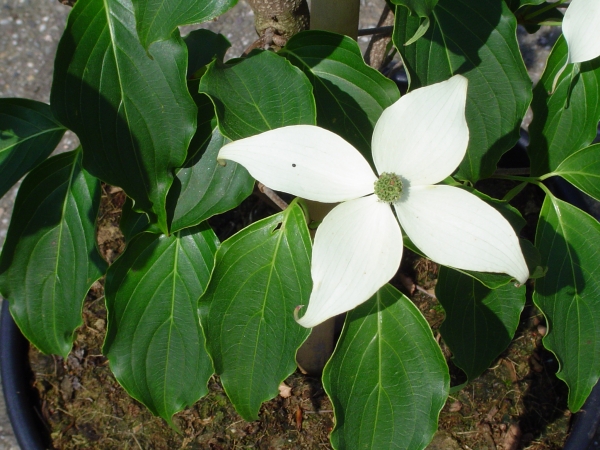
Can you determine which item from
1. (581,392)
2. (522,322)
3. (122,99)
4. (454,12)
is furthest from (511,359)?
(122,99)

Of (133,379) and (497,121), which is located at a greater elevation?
(497,121)

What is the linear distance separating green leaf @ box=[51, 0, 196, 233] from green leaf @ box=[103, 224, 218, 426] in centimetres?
15

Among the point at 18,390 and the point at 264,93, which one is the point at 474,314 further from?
the point at 18,390

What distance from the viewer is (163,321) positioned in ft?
2.29

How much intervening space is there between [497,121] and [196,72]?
345mm

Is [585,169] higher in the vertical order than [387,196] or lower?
lower

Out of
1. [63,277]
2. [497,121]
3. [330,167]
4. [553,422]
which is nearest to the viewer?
[330,167]

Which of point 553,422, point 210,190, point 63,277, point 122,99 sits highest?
point 122,99

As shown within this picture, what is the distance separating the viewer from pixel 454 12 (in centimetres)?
57

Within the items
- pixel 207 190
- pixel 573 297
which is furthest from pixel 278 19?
pixel 573 297

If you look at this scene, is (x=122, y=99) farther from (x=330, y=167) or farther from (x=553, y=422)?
(x=553, y=422)

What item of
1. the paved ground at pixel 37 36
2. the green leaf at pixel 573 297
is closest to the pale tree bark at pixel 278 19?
the green leaf at pixel 573 297

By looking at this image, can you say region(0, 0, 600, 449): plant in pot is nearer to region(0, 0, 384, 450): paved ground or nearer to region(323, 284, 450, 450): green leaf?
region(323, 284, 450, 450): green leaf

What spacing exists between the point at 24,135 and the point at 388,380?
20.2 inches
